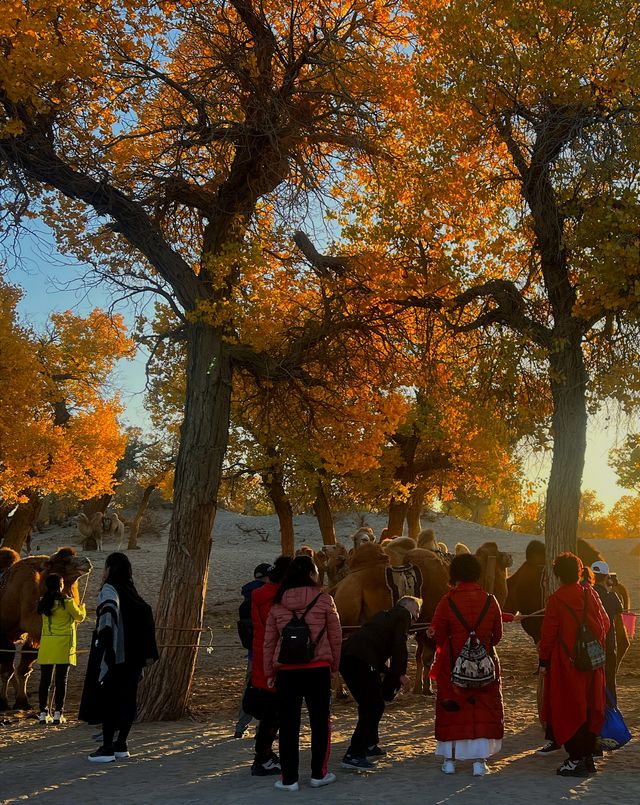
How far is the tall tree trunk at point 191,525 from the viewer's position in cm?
1198

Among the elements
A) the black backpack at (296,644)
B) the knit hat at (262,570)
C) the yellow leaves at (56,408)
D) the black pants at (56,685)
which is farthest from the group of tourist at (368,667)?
the yellow leaves at (56,408)

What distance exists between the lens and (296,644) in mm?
7164

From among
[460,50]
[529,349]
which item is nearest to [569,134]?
[460,50]

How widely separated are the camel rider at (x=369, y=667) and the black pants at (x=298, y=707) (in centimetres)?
63

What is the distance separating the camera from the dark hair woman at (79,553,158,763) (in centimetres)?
842

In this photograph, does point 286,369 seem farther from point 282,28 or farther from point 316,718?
point 316,718

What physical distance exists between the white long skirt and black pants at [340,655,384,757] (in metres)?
0.72

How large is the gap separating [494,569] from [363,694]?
730cm

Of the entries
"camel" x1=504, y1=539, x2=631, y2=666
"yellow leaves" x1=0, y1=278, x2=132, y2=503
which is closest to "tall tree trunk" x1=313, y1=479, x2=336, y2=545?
"yellow leaves" x1=0, y1=278, x2=132, y2=503

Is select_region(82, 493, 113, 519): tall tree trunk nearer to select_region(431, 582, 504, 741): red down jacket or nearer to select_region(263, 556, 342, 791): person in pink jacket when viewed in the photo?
select_region(263, 556, 342, 791): person in pink jacket

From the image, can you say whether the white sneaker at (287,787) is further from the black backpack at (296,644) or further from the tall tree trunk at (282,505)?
the tall tree trunk at (282,505)

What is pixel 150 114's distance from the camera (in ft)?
44.0

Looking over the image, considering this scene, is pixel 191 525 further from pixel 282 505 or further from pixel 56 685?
pixel 282 505

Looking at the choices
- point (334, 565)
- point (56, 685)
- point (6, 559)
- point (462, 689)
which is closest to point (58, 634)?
point (56, 685)
